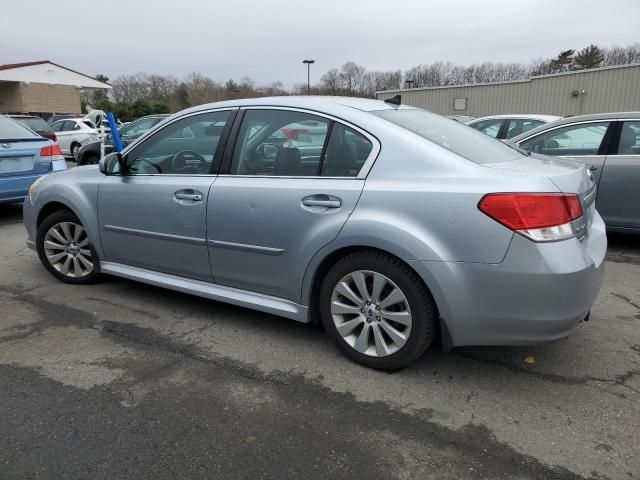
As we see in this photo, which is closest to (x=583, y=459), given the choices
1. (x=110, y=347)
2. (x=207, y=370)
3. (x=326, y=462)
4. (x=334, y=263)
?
(x=326, y=462)

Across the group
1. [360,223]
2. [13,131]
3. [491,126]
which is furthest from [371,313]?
[491,126]

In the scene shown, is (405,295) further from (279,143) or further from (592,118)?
(592,118)

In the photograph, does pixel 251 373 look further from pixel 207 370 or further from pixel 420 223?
pixel 420 223

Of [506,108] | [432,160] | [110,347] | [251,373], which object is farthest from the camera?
[506,108]

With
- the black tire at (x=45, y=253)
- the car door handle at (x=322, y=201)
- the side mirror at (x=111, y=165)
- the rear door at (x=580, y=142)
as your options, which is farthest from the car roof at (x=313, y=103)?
the rear door at (x=580, y=142)

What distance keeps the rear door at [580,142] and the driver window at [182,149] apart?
3928 millimetres

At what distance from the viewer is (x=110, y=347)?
11.3ft

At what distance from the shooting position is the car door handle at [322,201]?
3021 millimetres

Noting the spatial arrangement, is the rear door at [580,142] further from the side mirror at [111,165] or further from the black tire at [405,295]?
the side mirror at [111,165]

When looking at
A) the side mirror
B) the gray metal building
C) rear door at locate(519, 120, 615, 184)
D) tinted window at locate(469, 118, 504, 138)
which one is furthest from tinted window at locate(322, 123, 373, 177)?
the gray metal building

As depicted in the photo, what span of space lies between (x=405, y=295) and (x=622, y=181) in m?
3.75

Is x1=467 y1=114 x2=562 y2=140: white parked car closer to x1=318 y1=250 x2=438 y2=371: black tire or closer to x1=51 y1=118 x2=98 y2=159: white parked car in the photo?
x1=318 y1=250 x2=438 y2=371: black tire

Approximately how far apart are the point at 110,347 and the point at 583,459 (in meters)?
2.79

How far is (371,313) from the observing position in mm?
3012
